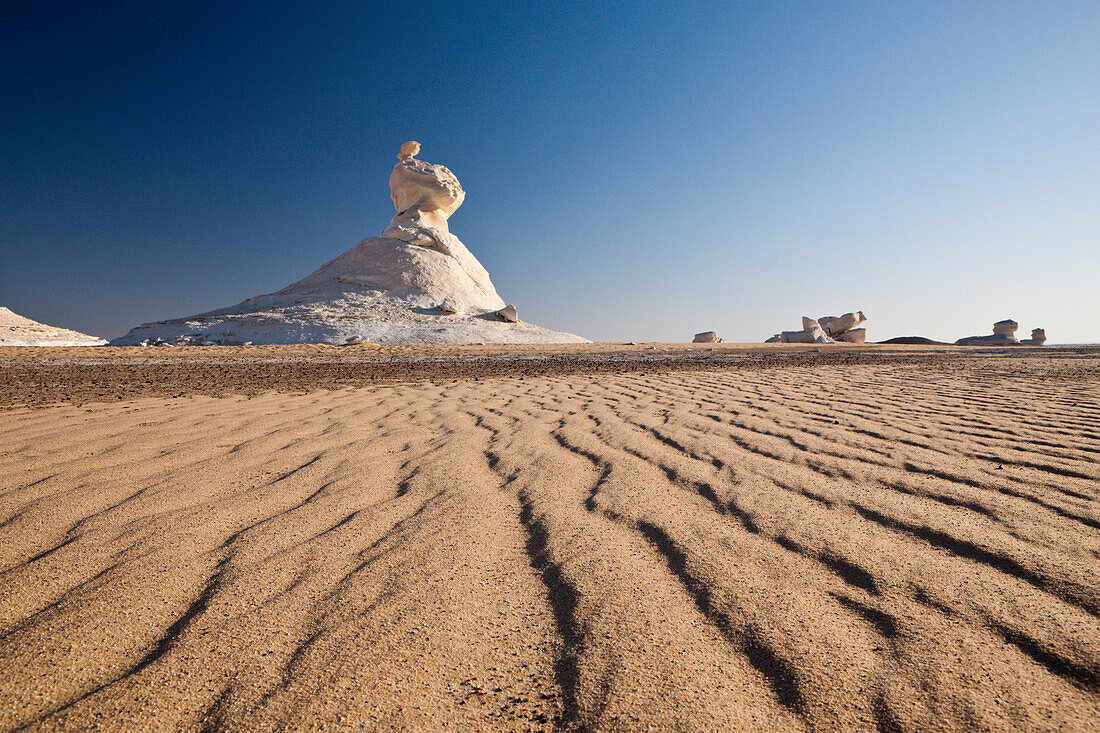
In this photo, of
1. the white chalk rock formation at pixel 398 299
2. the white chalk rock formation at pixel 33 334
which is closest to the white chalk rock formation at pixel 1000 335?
the white chalk rock formation at pixel 398 299

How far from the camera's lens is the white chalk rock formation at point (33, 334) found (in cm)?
2438

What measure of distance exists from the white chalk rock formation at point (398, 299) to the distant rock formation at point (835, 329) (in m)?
12.9

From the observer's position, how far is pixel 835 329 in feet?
109

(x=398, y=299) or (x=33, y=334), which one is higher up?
(x=398, y=299)

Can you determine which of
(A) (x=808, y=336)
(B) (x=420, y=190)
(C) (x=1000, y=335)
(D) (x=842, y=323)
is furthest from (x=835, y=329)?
(B) (x=420, y=190)

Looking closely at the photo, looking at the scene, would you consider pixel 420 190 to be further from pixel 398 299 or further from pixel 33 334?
pixel 33 334

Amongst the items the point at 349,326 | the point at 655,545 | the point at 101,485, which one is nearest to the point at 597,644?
the point at 655,545

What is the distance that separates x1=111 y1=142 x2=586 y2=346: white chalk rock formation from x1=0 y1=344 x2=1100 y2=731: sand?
23.8 meters

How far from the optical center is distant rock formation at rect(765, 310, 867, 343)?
30083 millimetres

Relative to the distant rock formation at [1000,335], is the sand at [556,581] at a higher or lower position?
lower

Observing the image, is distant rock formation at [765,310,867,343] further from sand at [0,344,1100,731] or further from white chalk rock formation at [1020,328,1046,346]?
sand at [0,344,1100,731]

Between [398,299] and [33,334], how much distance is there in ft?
63.0

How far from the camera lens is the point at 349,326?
27016 millimetres

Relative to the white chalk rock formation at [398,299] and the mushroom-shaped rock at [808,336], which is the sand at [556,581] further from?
the mushroom-shaped rock at [808,336]
